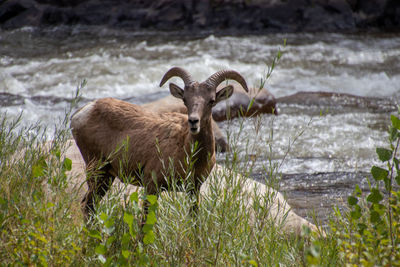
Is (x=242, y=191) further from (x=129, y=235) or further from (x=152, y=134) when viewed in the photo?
(x=152, y=134)

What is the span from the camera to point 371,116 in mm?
9781

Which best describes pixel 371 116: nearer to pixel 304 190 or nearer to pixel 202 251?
pixel 304 190

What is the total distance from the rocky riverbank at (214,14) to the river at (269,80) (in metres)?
1.05

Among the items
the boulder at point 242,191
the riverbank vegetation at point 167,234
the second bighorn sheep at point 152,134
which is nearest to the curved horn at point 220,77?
the second bighorn sheep at point 152,134

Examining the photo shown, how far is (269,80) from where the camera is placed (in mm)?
12547

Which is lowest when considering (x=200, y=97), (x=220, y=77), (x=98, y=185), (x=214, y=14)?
(x=214, y=14)

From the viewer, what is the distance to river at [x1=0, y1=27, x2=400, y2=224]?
7.56 metres

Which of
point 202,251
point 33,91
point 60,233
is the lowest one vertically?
point 33,91

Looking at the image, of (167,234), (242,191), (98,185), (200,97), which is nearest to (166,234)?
(167,234)

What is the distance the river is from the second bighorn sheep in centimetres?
119

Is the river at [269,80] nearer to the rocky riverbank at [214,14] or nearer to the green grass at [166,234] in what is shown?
the rocky riverbank at [214,14]

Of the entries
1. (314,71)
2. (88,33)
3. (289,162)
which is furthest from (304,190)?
(88,33)

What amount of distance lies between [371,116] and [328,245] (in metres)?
6.93

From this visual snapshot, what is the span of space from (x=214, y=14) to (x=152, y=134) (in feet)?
50.2
